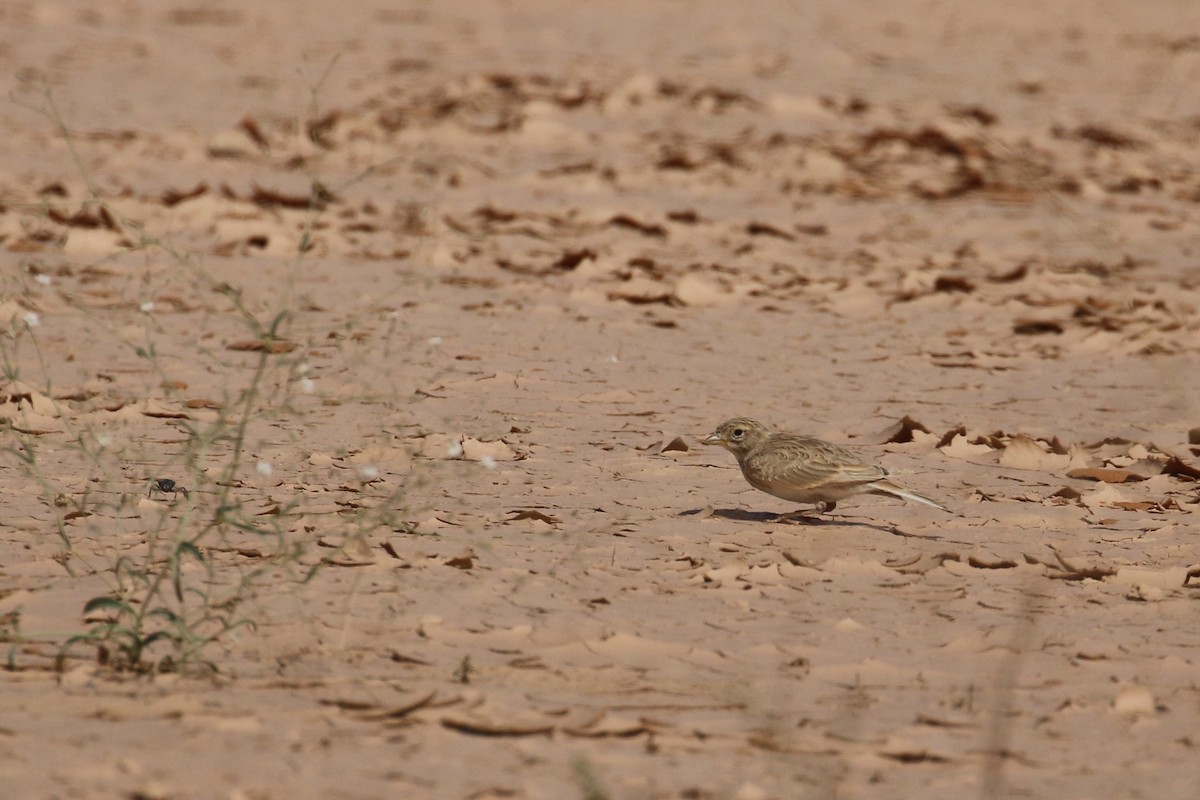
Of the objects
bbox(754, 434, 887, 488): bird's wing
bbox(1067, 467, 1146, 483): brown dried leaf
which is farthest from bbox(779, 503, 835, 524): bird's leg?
bbox(1067, 467, 1146, 483): brown dried leaf

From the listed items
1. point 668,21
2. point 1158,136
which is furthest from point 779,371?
point 668,21

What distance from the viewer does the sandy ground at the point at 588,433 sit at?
3795 mm

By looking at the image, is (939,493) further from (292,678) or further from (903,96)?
(903,96)

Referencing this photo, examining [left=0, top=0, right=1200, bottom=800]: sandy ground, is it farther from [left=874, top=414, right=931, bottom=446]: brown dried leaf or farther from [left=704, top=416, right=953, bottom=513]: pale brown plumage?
[left=704, top=416, right=953, bottom=513]: pale brown plumage

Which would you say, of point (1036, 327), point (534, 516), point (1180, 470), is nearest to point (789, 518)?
point (534, 516)

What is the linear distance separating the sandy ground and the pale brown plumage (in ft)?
0.43

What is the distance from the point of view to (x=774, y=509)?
5918mm

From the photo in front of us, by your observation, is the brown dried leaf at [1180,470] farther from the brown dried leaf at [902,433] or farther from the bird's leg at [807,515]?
the bird's leg at [807,515]

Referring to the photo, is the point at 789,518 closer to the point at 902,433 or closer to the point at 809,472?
the point at 809,472

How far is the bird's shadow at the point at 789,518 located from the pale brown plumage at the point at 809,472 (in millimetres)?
77

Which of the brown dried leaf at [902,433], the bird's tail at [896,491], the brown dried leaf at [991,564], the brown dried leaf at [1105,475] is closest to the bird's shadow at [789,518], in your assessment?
the bird's tail at [896,491]

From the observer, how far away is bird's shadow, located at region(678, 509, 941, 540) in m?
5.62

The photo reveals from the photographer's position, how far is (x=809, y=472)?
549cm

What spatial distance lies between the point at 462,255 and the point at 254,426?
344 cm
